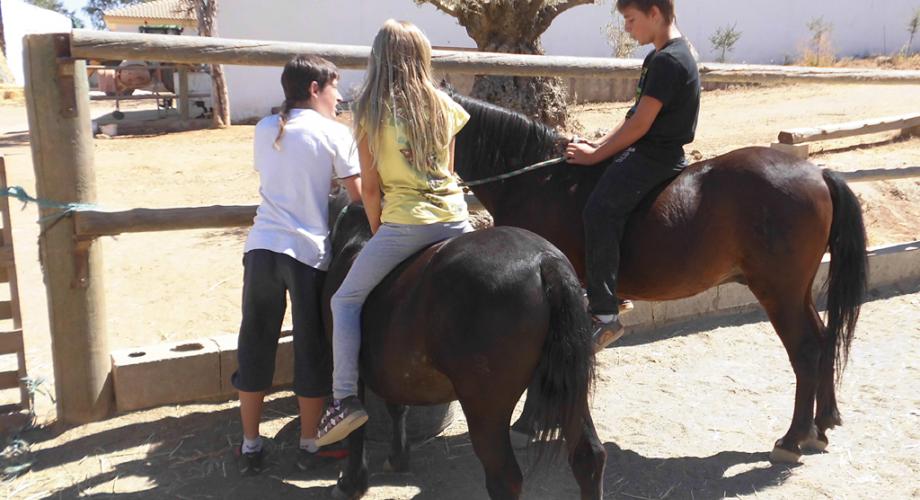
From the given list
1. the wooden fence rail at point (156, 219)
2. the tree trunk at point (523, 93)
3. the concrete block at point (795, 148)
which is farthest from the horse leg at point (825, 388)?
the tree trunk at point (523, 93)

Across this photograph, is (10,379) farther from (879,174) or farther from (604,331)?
(879,174)

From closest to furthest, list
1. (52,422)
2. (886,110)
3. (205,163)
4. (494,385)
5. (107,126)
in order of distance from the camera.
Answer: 1. (494,385)
2. (52,422)
3. (205,163)
4. (886,110)
5. (107,126)

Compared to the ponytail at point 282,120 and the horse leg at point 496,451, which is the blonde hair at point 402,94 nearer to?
the ponytail at point 282,120

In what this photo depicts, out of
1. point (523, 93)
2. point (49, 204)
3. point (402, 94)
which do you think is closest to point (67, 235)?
point (49, 204)

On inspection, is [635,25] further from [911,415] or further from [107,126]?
[107,126]

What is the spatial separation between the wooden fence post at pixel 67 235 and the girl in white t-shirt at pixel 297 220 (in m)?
1.02

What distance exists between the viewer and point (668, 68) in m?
3.71

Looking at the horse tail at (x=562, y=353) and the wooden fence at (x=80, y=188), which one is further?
the wooden fence at (x=80, y=188)

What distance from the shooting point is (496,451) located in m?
2.86

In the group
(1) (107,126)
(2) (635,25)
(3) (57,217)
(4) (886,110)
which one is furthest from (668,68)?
(1) (107,126)

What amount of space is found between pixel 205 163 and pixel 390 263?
11.3 metres

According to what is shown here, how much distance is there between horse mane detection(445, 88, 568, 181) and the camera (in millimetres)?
4098

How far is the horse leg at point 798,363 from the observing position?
396 centimetres

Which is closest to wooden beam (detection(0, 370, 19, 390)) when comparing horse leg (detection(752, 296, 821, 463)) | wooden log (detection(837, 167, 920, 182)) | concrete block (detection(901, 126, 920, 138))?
horse leg (detection(752, 296, 821, 463))
